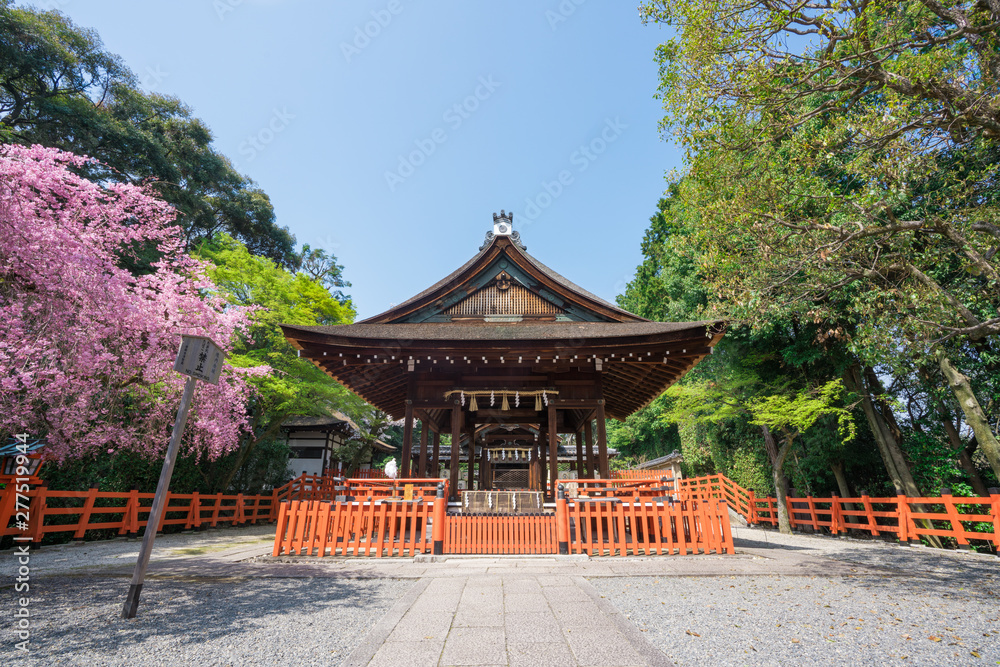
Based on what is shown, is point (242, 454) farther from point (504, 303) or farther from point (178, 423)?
point (178, 423)

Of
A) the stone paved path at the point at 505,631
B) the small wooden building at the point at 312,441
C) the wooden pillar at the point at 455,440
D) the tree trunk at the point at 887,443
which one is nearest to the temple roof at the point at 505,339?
the wooden pillar at the point at 455,440

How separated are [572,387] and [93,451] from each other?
11.2 m

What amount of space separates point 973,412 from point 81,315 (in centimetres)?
1822

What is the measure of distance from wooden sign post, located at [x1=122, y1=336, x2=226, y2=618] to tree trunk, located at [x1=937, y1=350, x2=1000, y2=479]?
1415 centimetres

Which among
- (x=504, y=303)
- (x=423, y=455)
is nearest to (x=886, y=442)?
(x=504, y=303)

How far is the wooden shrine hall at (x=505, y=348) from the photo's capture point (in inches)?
350

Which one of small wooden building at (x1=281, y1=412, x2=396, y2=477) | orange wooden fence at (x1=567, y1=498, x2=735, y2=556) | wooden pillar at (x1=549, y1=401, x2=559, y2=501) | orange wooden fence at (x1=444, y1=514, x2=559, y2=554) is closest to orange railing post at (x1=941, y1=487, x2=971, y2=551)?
orange wooden fence at (x1=567, y1=498, x2=735, y2=556)

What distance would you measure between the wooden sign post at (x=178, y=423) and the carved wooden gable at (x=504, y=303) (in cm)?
694

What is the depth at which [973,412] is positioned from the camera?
1030 cm

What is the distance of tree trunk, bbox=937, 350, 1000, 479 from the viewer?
395 inches

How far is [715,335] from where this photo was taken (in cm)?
834

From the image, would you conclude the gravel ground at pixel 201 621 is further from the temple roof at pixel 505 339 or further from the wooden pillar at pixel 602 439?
the wooden pillar at pixel 602 439

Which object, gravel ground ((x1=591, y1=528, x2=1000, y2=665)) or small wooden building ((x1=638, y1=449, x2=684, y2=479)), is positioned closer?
gravel ground ((x1=591, y1=528, x2=1000, y2=665))

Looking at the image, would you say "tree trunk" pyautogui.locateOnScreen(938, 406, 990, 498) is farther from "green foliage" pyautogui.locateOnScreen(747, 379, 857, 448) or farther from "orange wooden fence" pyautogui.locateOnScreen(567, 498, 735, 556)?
"orange wooden fence" pyautogui.locateOnScreen(567, 498, 735, 556)
